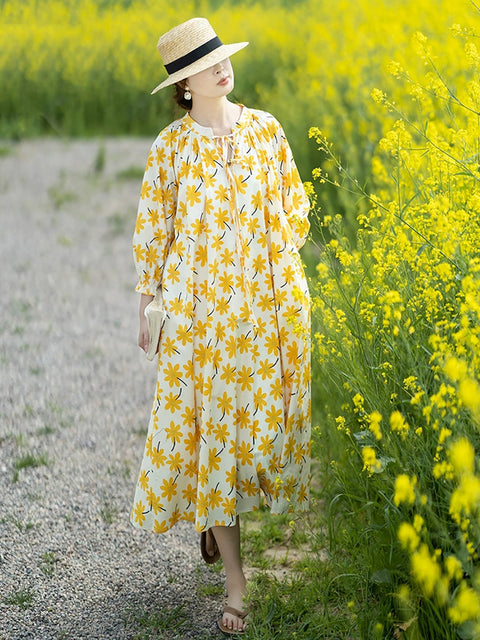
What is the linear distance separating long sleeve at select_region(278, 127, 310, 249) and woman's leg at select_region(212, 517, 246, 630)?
2.99 ft

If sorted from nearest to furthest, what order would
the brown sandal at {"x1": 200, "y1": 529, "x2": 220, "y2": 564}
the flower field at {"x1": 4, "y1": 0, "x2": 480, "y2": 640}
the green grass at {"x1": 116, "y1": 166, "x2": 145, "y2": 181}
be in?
the flower field at {"x1": 4, "y1": 0, "x2": 480, "y2": 640}, the brown sandal at {"x1": 200, "y1": 529, "x2": 220, "y2": 564}, the green grass at {"x1": 116, "y1": 166, "x2": 145, "y2": 181}

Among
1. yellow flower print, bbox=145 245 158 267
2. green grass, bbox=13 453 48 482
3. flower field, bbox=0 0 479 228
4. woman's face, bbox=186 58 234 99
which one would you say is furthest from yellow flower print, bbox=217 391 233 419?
flower field, bbox=0 0 479 228

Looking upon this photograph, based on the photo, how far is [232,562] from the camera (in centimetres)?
267

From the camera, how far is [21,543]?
311cm

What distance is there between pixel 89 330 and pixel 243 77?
18.2ft

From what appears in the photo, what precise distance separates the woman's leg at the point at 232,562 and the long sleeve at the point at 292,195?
35.9 inches

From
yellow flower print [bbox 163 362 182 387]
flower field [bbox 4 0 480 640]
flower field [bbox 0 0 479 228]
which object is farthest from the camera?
flower field [bbox 0 0 479 228]

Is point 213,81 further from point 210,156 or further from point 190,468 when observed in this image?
point 190,468

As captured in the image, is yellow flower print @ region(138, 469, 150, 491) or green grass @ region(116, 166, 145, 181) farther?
green grass @ region(116, 166, 145, 181)

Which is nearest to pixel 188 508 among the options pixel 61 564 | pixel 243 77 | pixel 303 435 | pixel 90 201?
pixel 303 435

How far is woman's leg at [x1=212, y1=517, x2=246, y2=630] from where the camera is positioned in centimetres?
265

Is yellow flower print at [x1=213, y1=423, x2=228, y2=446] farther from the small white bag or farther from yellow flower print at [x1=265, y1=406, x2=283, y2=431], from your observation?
the small white bag

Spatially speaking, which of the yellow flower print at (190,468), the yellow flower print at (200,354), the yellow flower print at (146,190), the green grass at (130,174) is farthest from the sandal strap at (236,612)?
the green grass at (130,174)

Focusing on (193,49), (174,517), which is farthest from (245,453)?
(193,49)
